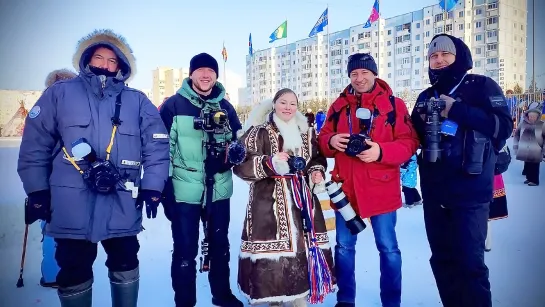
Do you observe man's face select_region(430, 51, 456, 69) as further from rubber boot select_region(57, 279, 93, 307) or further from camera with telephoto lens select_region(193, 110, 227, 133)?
rubber boot select_region(57, 279, 93, 307)

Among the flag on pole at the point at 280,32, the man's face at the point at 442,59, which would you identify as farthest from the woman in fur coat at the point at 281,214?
the flag on pole at the point at 280,32

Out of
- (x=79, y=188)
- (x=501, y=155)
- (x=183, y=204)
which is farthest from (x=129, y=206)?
(x=501, y=155)

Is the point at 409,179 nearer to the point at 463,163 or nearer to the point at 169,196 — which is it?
the point at 463,163

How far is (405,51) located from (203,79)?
61.5 meters

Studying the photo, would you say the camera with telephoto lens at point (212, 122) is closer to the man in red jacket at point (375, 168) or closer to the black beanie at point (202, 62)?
the black beanie at point (202, 62)

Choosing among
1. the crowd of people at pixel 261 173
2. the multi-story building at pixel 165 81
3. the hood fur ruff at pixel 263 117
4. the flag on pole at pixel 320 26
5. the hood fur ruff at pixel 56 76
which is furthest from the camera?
the multi-story building at pixel 165 81

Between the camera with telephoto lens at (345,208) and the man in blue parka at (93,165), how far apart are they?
1.10m

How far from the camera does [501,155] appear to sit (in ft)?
9.02

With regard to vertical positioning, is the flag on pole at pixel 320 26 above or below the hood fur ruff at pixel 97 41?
above

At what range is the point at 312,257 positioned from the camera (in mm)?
2381

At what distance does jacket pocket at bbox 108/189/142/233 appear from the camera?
199 cm

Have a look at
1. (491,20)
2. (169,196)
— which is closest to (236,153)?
(169,196)

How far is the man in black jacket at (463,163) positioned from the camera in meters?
2.14

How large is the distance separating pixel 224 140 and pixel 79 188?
1.03 m
